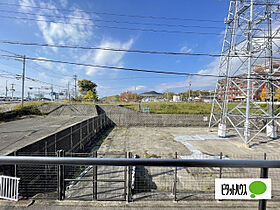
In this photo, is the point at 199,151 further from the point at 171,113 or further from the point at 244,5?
the point at 244,5

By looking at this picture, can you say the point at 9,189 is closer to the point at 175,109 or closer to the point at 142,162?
the point at 142,162

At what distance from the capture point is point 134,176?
132 inches

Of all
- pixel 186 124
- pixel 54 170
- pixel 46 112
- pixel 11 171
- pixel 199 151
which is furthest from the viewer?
pixel 46 112

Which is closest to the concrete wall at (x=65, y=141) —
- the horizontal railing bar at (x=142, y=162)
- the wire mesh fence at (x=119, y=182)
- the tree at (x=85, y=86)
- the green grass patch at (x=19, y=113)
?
the wire mesh fence at (x=119, y=182)

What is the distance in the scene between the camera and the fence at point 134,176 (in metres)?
0.80

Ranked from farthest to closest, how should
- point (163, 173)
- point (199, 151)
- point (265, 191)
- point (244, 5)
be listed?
point (244, 5) < point (199, 151) < point (163, 173) < point (265, 191)

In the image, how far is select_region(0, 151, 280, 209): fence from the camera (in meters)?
0.80

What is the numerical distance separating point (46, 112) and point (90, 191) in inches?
625

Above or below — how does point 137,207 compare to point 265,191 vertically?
below

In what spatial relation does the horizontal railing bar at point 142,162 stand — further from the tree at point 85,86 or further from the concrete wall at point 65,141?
the tree at point 85,86

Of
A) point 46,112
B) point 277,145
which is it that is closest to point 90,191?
point 277,145

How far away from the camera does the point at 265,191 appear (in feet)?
2.72

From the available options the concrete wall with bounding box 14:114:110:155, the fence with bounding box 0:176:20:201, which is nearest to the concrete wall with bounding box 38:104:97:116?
the concrete wall with bounding box 14:114:110:155

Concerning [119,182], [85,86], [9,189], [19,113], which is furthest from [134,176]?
[85,86]
